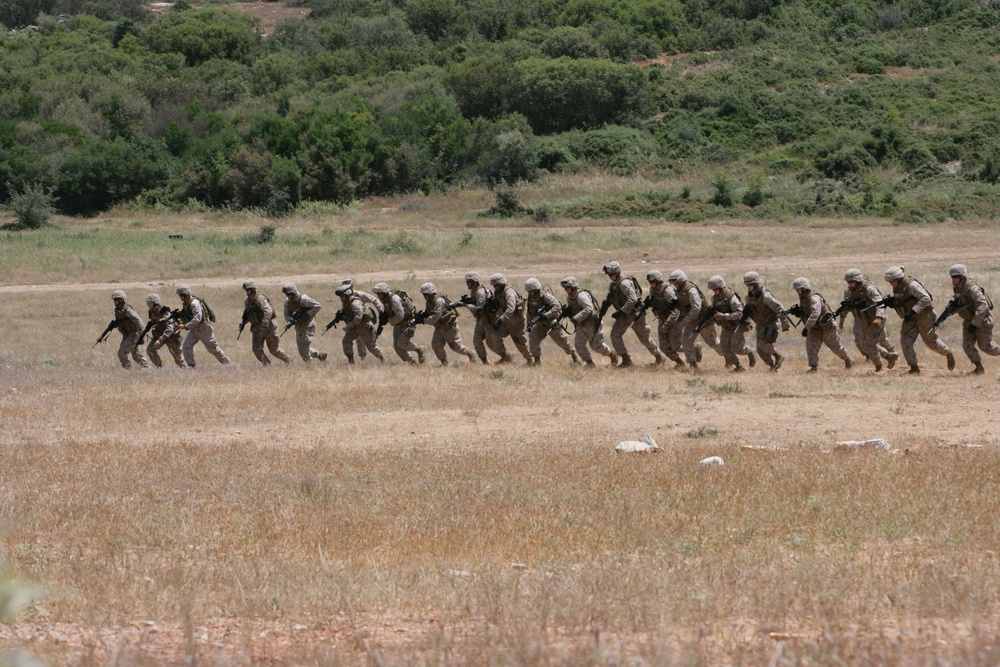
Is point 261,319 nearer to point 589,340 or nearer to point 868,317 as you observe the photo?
point 589,340

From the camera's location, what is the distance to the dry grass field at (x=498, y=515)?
21.5ft

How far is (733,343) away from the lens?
19797mm

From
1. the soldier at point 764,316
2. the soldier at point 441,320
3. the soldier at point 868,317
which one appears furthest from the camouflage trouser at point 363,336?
the soldier at point 868,317

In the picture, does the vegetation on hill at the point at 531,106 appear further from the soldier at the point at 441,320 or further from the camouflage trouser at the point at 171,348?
the camouflage trouser at the point at 171,348

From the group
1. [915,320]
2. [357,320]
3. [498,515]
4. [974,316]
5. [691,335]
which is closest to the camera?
[498,515]

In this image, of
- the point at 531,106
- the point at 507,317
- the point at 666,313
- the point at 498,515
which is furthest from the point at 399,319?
the point at 531,106

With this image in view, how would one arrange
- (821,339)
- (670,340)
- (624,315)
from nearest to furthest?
(821,339), (670,340), (624,315)

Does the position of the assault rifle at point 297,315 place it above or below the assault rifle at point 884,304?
below

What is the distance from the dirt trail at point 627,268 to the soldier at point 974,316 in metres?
14.3

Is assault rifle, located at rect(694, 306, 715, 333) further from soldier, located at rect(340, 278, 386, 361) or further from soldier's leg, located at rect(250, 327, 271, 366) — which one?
soldier's leg, located at rect(250, 327, 271, 366)

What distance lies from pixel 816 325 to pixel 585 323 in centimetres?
360

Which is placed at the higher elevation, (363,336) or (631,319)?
(631,319)

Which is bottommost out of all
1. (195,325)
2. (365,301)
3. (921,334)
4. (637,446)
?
(195,325)

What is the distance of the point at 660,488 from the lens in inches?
412
